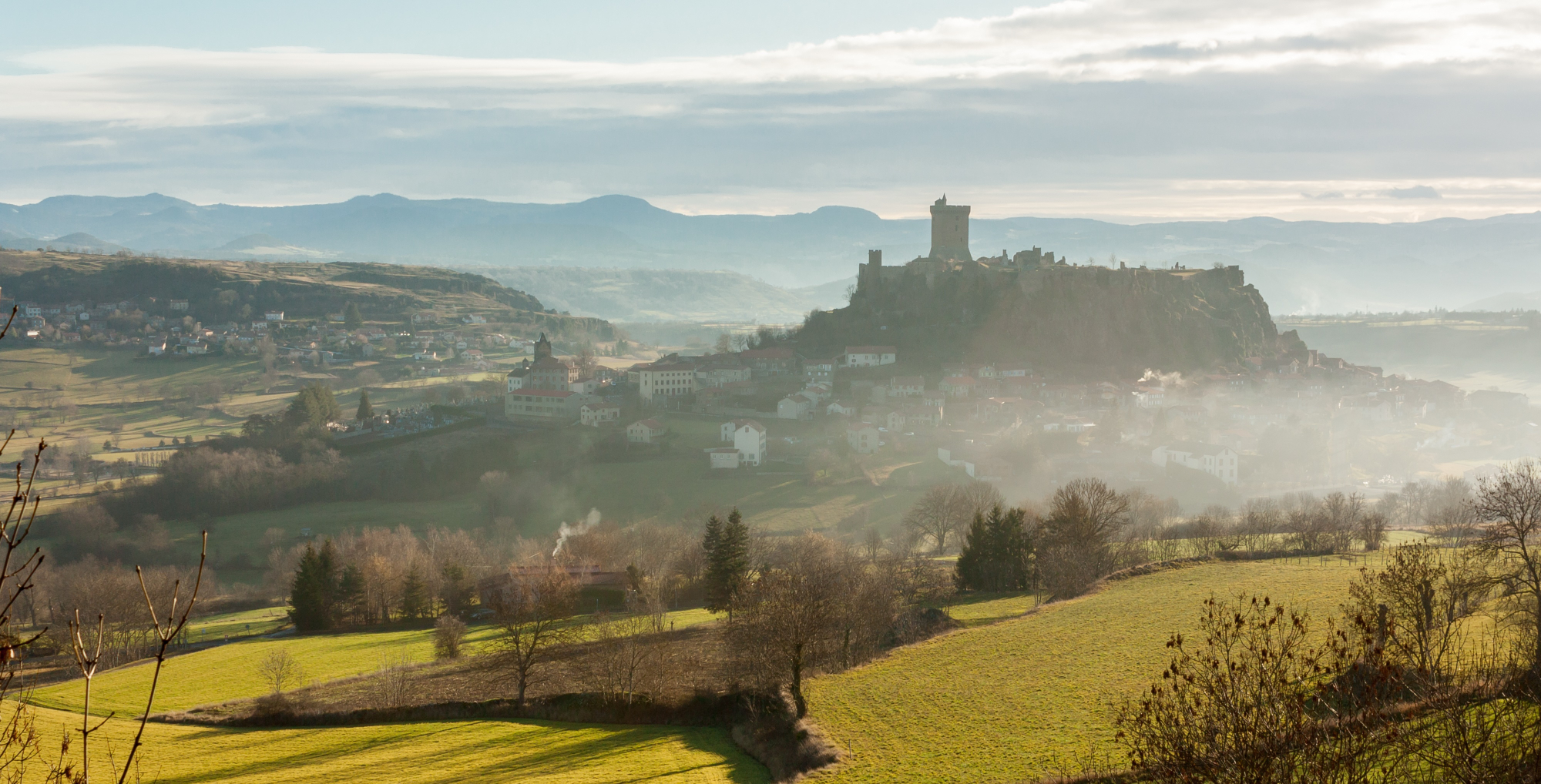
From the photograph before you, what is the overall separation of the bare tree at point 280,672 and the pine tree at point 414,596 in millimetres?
11188

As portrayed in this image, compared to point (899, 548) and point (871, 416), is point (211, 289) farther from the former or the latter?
point (899, 548)

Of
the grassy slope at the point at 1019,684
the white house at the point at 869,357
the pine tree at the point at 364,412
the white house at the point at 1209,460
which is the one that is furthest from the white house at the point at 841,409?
the grassy slope at the point at 1019,684

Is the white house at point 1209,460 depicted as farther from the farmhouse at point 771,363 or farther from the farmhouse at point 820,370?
the farmhouse at point 771,363

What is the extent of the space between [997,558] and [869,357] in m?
63.2

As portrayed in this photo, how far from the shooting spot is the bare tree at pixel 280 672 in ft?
104

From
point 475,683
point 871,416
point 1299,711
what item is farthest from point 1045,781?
point 871,416

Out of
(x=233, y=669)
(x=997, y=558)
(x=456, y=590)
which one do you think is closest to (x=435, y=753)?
(x=233, y=669)

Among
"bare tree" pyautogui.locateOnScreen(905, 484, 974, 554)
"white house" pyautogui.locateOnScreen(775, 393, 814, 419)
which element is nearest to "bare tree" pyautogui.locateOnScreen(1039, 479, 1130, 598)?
"bare tree" pyautogui.locateOnScreen(905, 484, 974, 554)

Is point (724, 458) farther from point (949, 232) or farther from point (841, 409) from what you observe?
point (949, 232)

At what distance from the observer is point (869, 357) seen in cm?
10256

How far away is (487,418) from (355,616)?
5150cm

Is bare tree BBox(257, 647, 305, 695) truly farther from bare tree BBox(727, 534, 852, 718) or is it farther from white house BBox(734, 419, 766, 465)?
white house BBox(734, 419, 766, 465)

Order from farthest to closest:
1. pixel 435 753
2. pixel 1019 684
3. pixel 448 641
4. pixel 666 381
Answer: pixel 666 381 → pixel 448 641 → pixel 435 753 → pixel 1019 684

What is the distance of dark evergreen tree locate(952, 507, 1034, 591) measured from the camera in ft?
132
